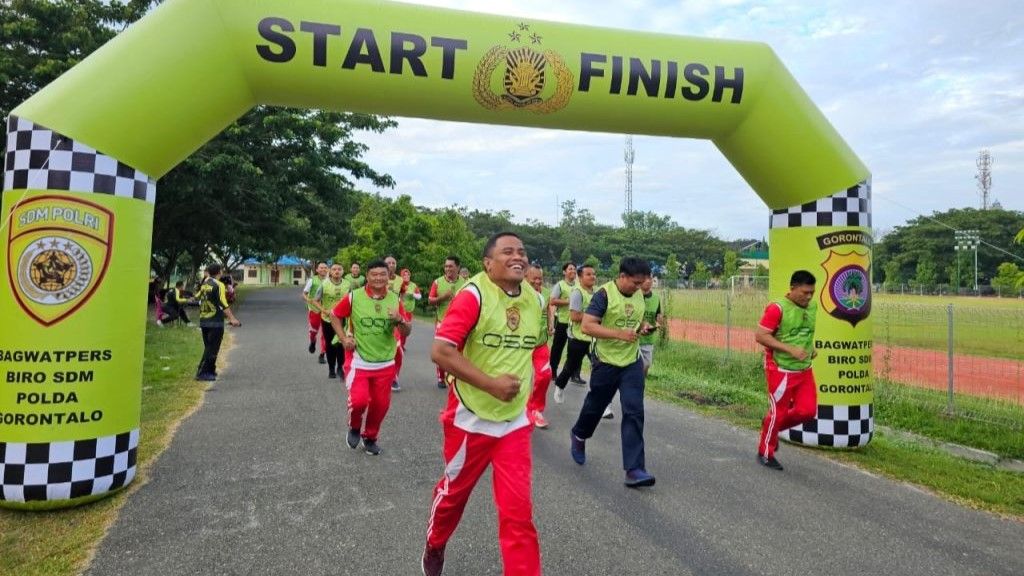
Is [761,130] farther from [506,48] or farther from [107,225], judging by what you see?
[107,225]

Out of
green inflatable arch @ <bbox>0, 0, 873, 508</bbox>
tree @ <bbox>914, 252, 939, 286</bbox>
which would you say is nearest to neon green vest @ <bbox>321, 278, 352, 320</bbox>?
green inflatable arch @ <bbox>0, 0, 873, 508</bbox>

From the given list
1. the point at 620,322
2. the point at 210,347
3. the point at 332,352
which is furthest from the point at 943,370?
the point at 210,347

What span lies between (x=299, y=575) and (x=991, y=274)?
76760mm

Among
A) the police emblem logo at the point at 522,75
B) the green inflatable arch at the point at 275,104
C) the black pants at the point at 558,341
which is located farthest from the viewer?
the black pants at the point at 558,341

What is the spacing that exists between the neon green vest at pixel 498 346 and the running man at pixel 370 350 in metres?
2.54

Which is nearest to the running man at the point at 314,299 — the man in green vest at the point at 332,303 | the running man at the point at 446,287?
the man in green vest at the point at 332,303

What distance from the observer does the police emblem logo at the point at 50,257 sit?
443 cm

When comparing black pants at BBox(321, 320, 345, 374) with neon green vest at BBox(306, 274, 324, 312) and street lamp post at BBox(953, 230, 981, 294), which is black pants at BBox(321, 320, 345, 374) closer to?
neon green vest at BBox(306, 274, 324, 312)

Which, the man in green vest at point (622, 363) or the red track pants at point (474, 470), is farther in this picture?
the man in green vest at point (622, 363)

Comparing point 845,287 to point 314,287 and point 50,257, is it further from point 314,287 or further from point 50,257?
point 314,287

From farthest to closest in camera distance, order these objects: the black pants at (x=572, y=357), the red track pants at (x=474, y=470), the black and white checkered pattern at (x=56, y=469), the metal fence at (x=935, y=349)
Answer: the black pants at (x=572, y=357) → the metal fence at (x=935, y=349) → the black and white checkered pattern at (x=56, y=469) → the red track pants at (x=474, y=470)

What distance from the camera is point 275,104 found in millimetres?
5742

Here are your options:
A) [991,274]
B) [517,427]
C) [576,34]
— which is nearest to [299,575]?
[517,427]

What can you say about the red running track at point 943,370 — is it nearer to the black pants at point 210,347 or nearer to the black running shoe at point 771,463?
the black running shoe at point 771,463
